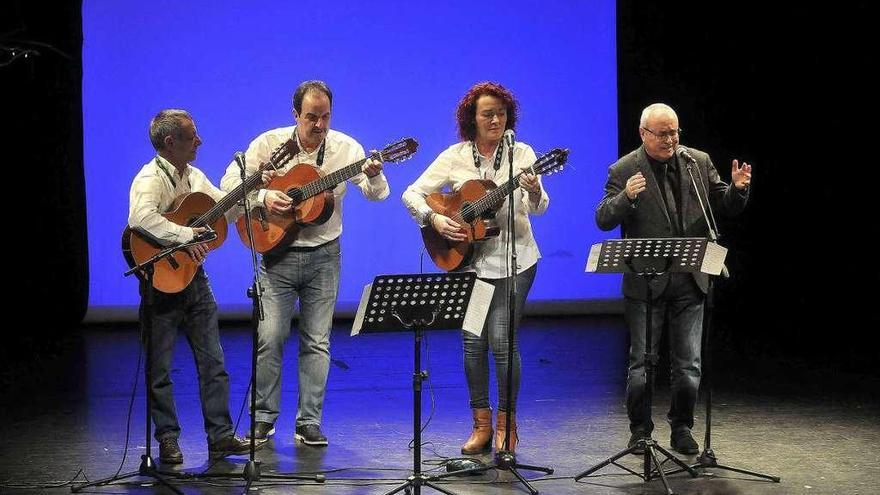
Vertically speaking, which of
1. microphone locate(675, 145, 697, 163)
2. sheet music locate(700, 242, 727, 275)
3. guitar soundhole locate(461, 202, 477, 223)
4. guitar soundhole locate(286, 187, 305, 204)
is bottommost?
sheet music locate(700, 242, 727, 275)

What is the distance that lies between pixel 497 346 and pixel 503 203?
A: 697 millimetres

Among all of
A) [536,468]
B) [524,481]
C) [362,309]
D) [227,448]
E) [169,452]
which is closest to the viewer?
[362,309]

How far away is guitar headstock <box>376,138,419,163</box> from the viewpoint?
18.1 feet

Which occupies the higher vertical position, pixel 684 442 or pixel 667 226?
pixel 667 226

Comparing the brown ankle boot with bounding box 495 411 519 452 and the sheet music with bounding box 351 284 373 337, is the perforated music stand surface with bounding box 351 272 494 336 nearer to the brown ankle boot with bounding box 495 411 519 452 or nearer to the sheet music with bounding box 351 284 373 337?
the sheet music with bounding box 351 284 373 337

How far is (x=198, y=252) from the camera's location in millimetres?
5215

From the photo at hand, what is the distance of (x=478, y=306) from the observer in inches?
187

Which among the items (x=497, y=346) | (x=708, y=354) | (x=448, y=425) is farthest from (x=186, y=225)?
(x=708, y=354)

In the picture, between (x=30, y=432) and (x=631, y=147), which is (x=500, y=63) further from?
(x=30, y=432)

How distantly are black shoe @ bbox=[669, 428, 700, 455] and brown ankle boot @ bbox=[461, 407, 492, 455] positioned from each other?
0.91 metres

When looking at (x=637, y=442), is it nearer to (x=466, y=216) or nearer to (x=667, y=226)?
(x=667, y=226)

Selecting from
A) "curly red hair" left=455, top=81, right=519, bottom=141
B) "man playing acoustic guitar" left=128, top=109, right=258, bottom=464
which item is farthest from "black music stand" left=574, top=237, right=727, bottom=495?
"man playing acoustic guitar" left=128, top=109, right=258, bottom=464

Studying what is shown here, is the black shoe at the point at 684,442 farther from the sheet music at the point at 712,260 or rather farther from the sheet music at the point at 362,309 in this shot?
the sheet music at the point at 362,309

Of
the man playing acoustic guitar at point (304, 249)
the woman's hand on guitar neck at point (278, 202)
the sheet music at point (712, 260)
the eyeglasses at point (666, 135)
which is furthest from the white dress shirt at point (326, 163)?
the sheet music at point (712, 260)
